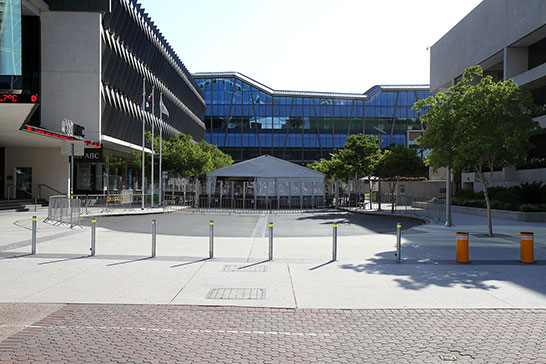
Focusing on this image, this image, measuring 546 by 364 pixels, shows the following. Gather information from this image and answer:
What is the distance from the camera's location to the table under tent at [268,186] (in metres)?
36.4

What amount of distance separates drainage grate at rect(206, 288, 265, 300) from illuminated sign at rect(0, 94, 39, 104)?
15664mm

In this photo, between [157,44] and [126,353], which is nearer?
[126,353]

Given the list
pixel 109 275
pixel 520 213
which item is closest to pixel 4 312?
pixel 109 275

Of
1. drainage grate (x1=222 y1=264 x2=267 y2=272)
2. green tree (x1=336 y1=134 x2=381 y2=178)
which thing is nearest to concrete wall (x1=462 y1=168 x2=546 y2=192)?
green tree (x1=336 y1=134 x2=381 y2=178)

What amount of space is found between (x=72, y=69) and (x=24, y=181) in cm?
996

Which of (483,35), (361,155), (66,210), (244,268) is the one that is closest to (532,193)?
(361,155)

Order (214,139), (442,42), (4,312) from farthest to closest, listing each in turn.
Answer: (214,139), (442,42), (4,312)

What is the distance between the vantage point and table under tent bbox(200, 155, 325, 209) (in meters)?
36.4

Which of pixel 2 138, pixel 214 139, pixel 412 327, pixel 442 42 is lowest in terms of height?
pixel 412 327

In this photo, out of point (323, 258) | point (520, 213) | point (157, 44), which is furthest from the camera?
point (157, 44)

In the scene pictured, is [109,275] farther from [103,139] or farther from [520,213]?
[103,139]

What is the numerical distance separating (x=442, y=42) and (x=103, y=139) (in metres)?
33.0

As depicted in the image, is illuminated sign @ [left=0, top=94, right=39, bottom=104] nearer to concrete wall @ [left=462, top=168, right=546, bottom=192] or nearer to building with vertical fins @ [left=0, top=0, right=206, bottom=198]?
building with vertical fins @ [left=0, top=0, right=206, bottom=198]

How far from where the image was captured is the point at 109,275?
360 inches
